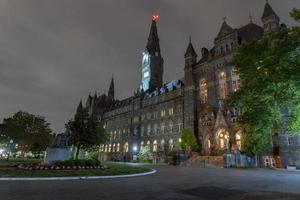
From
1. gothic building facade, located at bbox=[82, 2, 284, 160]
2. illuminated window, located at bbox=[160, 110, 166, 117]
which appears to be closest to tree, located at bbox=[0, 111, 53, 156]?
gothic building facade, located at bbox=[82, 2, 284, 160]

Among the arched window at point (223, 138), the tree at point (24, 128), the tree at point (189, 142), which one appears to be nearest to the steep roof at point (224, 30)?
the arched window at point (223, 138)

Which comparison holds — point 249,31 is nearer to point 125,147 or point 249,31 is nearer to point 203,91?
point 203,91

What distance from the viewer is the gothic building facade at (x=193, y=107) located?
164 ft

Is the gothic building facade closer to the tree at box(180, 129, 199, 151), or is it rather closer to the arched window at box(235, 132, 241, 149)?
the arched window at box(235, 132, 241, 149)

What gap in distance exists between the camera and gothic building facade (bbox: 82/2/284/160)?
1962 inches

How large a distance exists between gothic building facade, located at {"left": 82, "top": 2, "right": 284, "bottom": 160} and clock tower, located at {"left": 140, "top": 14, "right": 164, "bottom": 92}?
421mm

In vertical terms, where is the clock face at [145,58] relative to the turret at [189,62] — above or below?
above

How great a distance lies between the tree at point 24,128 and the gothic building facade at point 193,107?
2551cm

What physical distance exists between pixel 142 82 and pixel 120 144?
2752cm

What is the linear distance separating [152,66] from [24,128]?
51.1 meters

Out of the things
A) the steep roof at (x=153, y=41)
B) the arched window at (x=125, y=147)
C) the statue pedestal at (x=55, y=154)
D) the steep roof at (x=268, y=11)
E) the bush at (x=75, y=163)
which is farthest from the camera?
the steep roof at (x=153, y=41)

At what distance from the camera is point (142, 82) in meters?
99.4

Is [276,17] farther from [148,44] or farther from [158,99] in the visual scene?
[148,44]

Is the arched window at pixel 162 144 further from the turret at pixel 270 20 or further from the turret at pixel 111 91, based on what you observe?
the turret at pixel 111 91
